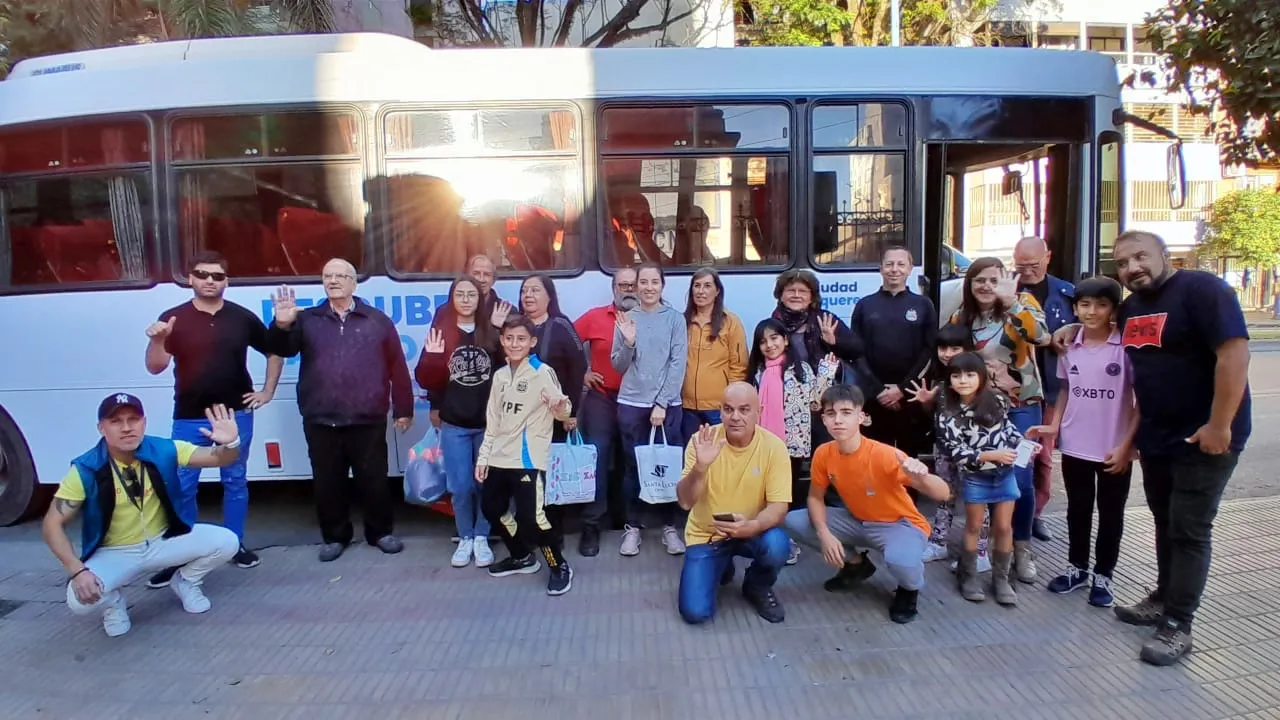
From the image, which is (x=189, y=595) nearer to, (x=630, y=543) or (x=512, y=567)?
(x=512, y=567)

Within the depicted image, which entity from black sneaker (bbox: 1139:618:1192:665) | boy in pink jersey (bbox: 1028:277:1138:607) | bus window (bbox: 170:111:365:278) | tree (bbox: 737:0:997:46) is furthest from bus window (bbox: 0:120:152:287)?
tree (bbox: 737:0:997:46)

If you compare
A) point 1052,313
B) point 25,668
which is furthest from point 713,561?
point 25,668

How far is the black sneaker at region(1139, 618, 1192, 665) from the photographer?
339 centimetres

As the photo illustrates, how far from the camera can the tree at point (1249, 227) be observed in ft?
77.8

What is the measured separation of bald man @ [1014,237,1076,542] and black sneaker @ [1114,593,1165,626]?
3.34 ft

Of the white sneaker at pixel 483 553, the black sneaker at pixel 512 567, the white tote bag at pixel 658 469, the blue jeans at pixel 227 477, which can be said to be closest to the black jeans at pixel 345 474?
the blue jeans at pixel 227 477

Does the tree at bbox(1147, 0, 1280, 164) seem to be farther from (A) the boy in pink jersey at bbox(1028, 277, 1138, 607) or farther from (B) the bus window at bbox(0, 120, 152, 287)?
(B) the bus window at bbox(0, 120, 152, 287)

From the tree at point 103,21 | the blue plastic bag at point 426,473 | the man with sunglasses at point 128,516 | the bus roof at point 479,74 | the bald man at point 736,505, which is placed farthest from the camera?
the tree at point 103,21

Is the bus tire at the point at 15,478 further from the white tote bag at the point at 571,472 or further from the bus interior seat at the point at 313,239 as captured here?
the white tote bag at the point at 571,472

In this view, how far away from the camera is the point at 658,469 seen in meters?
4.54

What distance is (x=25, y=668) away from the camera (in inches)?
142

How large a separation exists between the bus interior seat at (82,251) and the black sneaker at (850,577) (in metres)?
5.11

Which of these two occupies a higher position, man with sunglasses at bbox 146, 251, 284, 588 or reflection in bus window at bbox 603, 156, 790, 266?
reflection in bus window at bbox 603, 156, 790, 266

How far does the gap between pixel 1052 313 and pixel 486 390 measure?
349cm
